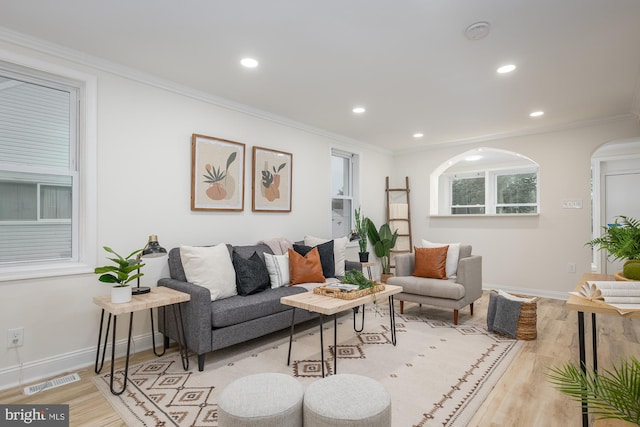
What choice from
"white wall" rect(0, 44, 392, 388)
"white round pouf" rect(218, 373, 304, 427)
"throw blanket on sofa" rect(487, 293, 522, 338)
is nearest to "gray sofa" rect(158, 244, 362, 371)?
"white wall" rect(0, 44, 392, 388)

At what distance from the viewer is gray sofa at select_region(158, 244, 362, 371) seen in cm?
254

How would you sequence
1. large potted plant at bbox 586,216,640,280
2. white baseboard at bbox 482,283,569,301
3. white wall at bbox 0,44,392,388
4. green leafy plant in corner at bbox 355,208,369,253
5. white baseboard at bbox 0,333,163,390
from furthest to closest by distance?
green leafy plant in corner at bbox 355,208,369,253 < white baseboard at bbox 482,283,569,301 < white wall at bbox 0,44,392,388 < white baseboard at bbox 0,333,163,390 < large potted plant at bbox 586,216,640,280

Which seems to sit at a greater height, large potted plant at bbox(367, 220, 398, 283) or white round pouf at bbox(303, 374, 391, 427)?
large potted plant at bbox(367, 220, 398, 283)

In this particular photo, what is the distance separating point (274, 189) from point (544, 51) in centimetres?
290

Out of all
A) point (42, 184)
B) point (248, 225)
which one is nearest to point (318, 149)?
point (248, 225)

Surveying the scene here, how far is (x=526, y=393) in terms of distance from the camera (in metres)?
2.24

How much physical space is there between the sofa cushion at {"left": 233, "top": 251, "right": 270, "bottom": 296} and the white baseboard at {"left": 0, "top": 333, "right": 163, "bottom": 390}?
3.35ft

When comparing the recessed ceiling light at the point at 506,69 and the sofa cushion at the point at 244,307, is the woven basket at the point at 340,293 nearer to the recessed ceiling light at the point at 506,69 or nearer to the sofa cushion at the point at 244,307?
the sofa cushion at the point at 244,307

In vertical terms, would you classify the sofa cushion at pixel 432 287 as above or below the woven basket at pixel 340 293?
below

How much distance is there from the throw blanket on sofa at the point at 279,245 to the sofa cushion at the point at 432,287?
1.34 m

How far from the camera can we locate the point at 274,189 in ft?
13.6

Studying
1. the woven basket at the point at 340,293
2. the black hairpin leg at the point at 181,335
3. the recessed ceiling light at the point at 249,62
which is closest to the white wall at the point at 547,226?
the woven basket at the point at 340,293

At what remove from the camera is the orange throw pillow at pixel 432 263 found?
394cm

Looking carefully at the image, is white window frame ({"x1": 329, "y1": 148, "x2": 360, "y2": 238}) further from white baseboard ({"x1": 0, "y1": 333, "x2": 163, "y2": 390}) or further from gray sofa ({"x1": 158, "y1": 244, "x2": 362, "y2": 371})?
white baseboard ({"x1": 0, "y1": 333, "x2": 163, "y2": 390})
